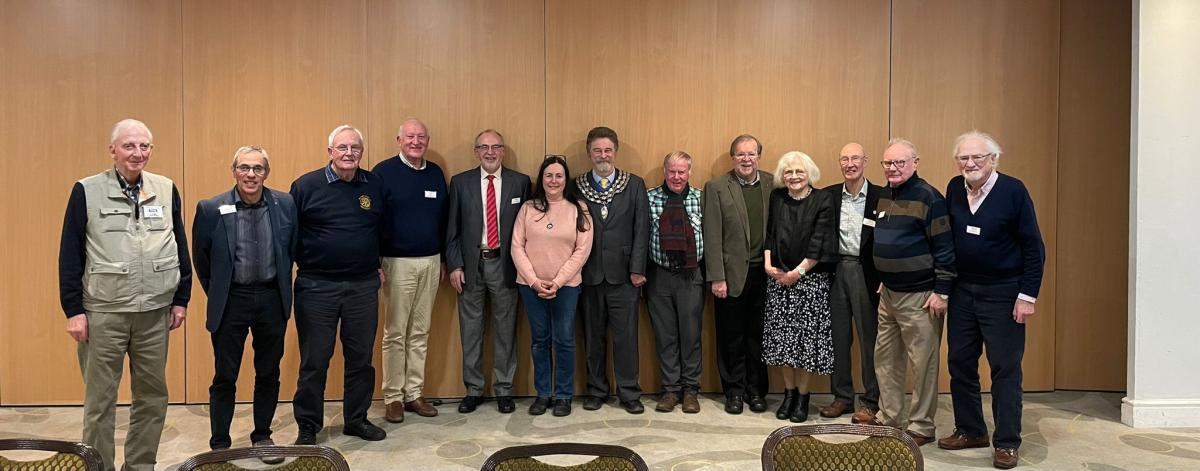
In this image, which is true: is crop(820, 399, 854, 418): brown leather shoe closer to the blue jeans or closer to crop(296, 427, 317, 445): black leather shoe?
the blue jeans

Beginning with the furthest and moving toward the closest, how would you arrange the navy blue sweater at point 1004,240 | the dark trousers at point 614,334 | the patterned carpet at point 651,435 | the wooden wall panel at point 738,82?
1. the wooden wall panel at point 738,82
2. the dark trousers at point 614,334
3. the patterned carpet at point 651,435
4. the navy blue sweater at point 1004,240

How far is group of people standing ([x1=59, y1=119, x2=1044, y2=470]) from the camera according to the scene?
3.82 metres

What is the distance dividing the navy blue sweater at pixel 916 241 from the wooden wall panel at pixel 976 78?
4.21 feet

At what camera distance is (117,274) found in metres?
3.65

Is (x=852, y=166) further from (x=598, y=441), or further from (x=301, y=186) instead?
(x=301, y=186)

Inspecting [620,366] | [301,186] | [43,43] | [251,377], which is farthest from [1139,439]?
[43,43]

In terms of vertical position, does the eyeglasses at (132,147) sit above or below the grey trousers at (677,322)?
above

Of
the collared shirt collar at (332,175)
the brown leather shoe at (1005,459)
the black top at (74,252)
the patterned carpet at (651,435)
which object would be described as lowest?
the patterned carpet at (651,435)

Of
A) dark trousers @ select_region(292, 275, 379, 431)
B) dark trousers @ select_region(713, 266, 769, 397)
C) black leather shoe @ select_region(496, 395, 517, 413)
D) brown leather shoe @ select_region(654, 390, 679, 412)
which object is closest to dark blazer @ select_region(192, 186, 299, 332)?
dark trousers @ select_region(292, 275, 379, 431)

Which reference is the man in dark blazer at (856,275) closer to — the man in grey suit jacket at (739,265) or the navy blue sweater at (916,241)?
the navy blue sweater at (916,241)

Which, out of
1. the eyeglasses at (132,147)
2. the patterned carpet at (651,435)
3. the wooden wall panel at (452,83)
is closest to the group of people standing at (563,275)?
the eyeglasses at (132,147)

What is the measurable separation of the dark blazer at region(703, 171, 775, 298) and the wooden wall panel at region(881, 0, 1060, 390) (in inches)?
50.5

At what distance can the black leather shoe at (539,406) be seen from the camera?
16.9ft

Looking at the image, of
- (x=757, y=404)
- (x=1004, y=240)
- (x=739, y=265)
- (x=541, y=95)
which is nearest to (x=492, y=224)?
(x=541, y=95)
